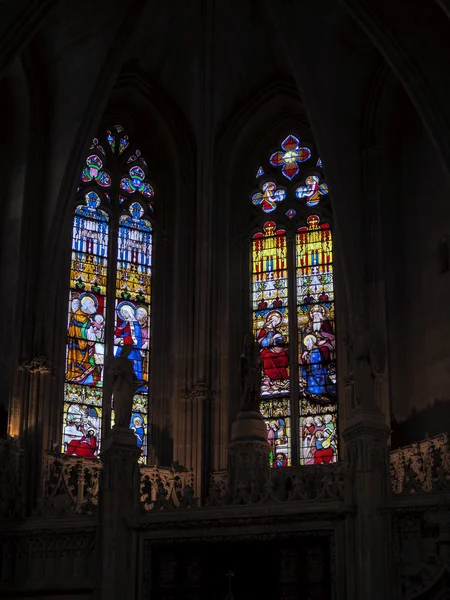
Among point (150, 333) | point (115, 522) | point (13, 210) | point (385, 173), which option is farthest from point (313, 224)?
point (115, 522)

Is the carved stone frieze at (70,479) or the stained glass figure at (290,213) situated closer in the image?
the carved stone frieze at (70,479)

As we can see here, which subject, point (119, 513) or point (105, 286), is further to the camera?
point (105, 286)

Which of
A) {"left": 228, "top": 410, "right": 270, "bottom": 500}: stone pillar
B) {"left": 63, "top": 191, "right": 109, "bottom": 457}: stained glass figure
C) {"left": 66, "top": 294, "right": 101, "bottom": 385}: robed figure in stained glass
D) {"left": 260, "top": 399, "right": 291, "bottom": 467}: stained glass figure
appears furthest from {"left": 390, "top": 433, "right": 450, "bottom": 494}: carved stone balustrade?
{"left": 66, "top": 294, "right": 101, "bottom": 385}: robed figure in stained glass

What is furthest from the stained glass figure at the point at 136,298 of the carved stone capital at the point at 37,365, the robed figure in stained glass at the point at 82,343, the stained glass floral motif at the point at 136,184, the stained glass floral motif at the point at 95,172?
the carved stone capital at the point at 37,365

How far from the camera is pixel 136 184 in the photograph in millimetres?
24578

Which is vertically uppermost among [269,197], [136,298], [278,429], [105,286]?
[269,197]

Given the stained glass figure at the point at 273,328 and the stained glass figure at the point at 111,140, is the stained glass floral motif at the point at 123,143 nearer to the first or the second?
the stained glass figure at the point at 111,140

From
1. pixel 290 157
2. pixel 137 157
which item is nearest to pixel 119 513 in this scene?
pixel 137 157

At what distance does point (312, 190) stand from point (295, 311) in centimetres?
271

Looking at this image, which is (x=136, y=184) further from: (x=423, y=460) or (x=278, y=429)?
(x=423, y=460)

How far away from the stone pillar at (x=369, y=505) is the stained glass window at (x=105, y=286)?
19.3 ft

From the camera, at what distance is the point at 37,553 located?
17812mm

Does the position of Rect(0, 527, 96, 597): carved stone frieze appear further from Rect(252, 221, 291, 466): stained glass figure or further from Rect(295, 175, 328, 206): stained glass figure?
Rect(295, 175, 328, 206): stained glass figure

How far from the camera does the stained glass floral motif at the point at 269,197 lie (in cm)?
2444
